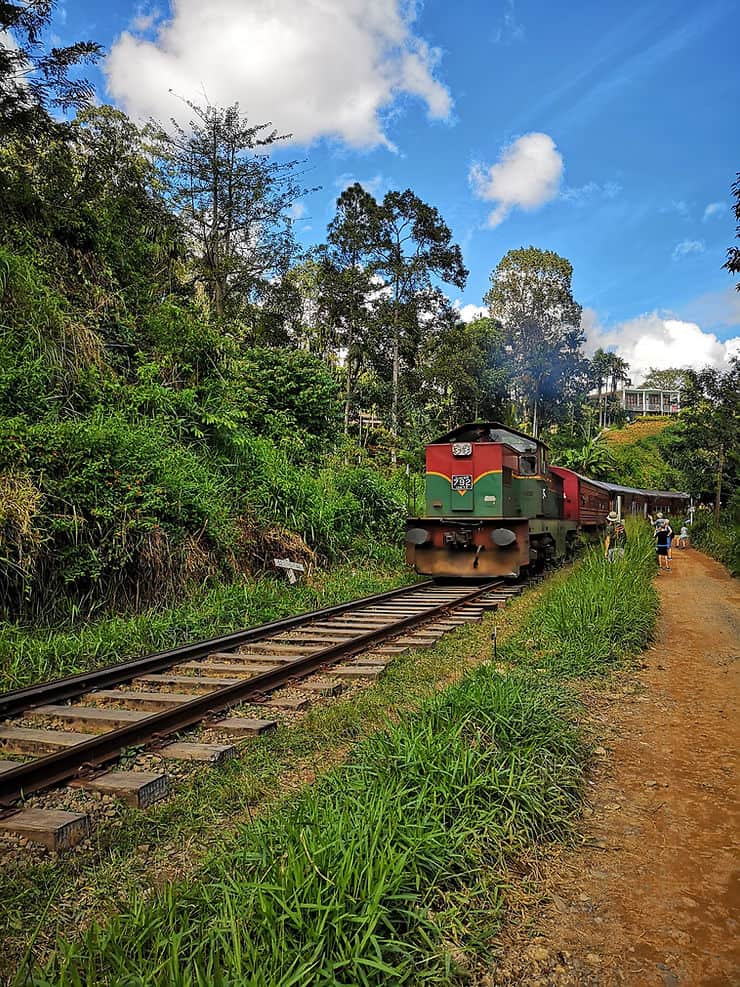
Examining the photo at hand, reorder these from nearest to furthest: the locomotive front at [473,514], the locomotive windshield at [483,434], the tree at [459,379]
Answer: the locomotive front at [473,514] → the locomotive windshield at [483,434] → the tree at [459,379]

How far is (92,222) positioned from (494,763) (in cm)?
1229

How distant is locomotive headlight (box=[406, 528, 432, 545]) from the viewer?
1229 centimetres

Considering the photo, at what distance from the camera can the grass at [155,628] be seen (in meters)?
6.37

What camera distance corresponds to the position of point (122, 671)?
603 cm

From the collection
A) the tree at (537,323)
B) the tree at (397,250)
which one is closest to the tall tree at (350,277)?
the tree at (397,250)

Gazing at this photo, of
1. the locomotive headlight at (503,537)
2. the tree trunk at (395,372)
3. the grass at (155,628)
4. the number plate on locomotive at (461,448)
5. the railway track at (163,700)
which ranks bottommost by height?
the railway track at (163,700)

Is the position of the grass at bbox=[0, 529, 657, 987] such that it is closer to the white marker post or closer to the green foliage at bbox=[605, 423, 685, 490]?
the white marker post

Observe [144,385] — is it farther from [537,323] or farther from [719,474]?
[537,323]

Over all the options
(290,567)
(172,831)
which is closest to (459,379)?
(290,567)

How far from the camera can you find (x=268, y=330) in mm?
28016

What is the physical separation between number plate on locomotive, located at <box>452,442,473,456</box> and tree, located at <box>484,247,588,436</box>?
3144 cm

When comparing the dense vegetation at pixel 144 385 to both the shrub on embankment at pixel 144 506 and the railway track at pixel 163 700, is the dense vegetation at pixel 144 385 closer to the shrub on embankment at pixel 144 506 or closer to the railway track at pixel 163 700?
the shrub on embankment at pixel 144 506

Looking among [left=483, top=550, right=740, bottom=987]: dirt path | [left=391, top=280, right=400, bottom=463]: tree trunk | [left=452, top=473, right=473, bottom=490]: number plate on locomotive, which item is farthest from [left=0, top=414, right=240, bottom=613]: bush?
[left=391, top=280, right=400, bottom=463]: tree trunk

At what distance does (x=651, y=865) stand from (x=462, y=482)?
9567 mm
